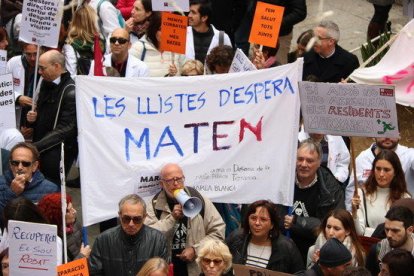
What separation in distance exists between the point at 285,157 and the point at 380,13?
16.0ft

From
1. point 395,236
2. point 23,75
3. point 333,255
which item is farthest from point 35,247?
point 23,75

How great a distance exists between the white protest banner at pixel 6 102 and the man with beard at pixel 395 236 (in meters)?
3.52

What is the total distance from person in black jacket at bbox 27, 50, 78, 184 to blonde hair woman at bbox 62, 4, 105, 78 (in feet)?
4.33

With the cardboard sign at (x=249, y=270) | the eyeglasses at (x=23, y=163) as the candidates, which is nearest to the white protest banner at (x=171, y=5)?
the eyeglasses at (x=23, y=163)

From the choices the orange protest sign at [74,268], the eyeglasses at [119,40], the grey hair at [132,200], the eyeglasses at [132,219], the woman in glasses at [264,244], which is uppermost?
A: the eyeglasses at [119,40]

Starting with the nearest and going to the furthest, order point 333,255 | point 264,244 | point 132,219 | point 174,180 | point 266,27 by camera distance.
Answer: point 333,255
point 132,219
point 264,244
point 174,180
point 266,27

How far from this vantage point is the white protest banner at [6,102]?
13109mm

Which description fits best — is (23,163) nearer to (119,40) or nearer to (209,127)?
(209,127)

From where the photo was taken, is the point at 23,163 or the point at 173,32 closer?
the point at 23,163

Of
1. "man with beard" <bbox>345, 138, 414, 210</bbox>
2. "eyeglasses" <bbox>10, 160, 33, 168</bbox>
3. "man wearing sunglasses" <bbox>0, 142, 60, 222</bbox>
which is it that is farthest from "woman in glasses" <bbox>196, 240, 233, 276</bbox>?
"man with beard" <bbox>345, 138, 414, 210</bbox>

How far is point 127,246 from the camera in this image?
1148cm

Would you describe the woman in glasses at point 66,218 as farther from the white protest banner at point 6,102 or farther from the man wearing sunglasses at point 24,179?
the white protest banner at point 6,102

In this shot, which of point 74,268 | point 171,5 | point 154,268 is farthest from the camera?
point 171,5

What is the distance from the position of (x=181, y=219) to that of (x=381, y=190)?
1.65m
